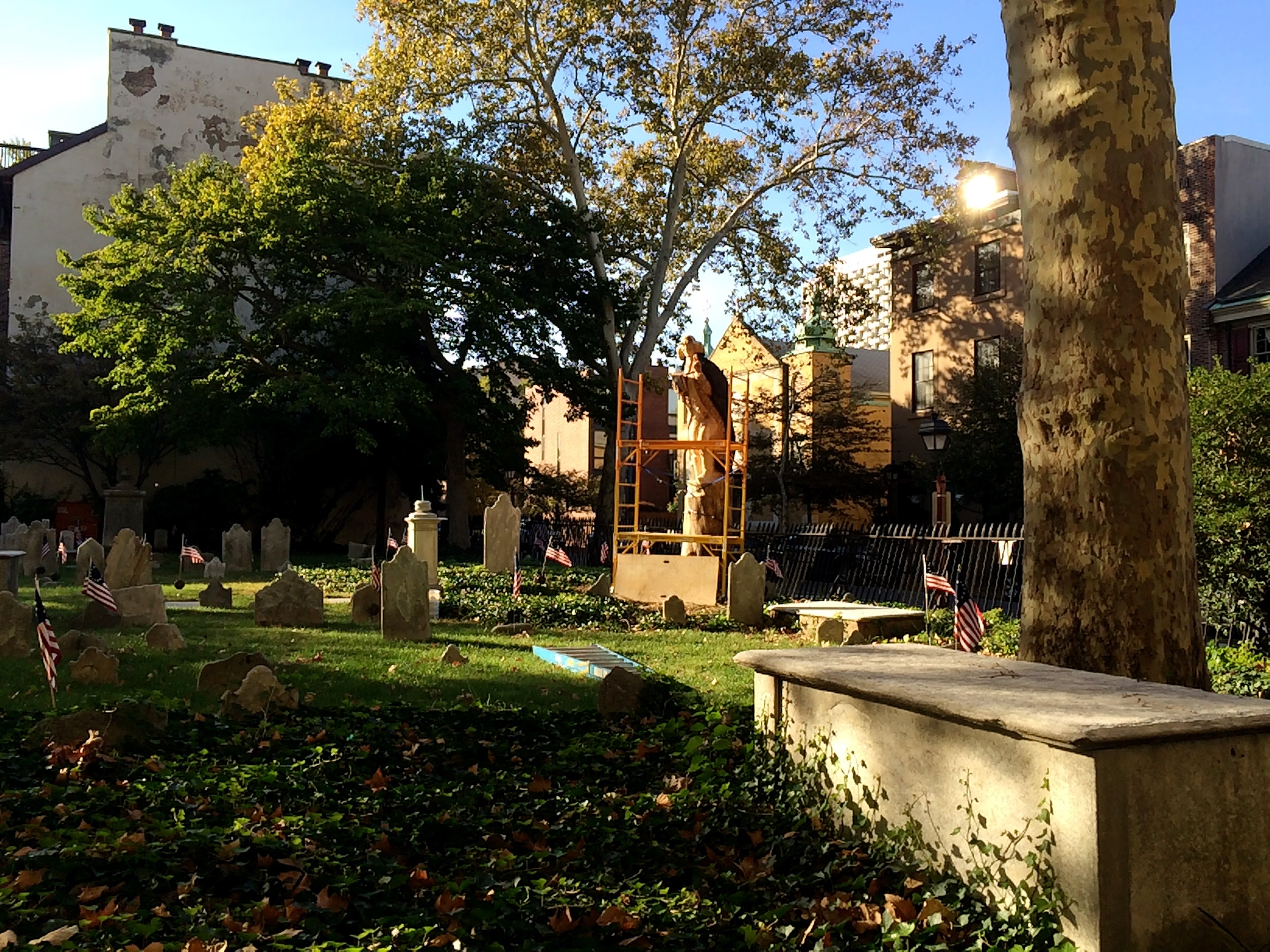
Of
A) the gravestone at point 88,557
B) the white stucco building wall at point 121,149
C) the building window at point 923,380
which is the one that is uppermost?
the white stucco building wall at point 121,149

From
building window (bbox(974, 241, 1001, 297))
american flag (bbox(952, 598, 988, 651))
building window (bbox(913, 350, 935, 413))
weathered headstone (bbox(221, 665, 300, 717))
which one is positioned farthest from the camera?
building window (bbox(913, 350, 935, 413))

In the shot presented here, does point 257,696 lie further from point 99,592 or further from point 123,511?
point 123,511

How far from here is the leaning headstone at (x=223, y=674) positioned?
797cm

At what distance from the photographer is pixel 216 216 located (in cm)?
2867

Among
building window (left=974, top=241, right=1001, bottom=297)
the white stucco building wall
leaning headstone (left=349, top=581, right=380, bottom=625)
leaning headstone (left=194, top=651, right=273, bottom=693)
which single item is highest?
the white stucco building wall

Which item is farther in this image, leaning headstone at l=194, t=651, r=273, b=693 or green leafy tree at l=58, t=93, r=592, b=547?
green leafy tree at l=58, t=93, r=592, b=547

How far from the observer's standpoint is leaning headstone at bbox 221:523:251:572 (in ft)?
76.9

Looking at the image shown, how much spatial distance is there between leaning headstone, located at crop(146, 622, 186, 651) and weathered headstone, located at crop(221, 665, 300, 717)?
10.3ft

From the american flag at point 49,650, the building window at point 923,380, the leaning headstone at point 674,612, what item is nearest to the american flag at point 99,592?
the american flag at point 49,650

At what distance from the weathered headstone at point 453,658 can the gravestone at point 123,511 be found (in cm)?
2169

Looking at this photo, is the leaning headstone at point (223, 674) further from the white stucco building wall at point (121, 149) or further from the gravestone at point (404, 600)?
the white stucco building wall at point (121, 149)

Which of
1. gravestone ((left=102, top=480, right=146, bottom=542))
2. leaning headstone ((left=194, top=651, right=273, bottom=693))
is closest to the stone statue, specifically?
leaning headstone ((left=194, top=651, right=273, bottom=693))

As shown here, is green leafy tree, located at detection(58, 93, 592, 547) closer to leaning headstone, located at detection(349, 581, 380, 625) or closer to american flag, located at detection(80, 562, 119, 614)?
leaning headstone, located at detection(349, 581, 380, 625)

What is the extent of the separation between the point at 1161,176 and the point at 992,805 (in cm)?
357
